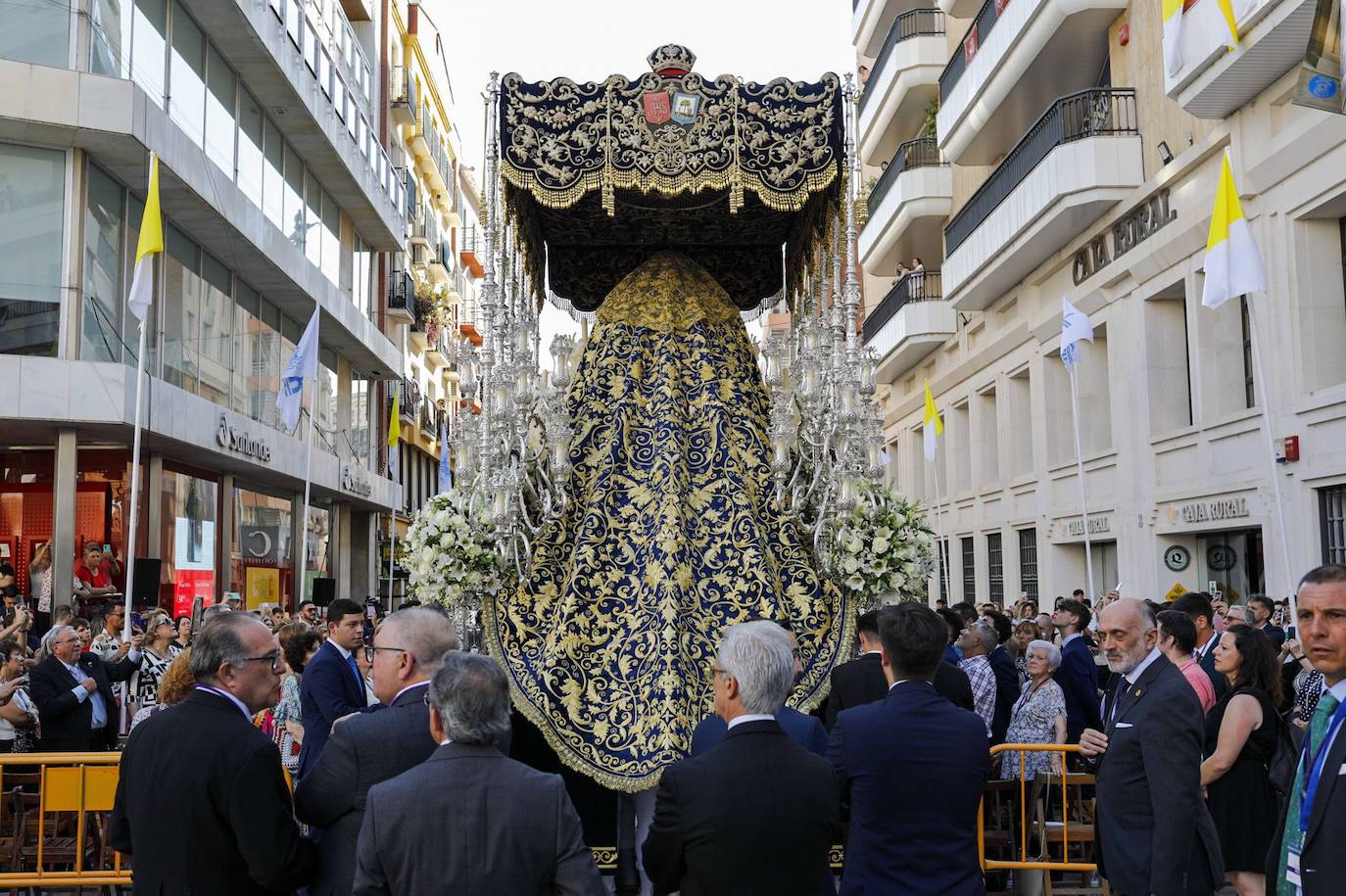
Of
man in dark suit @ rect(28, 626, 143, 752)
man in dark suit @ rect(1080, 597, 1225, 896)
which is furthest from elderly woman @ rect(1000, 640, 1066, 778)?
man in dark suit @ rect(28, 626, 143, 752)

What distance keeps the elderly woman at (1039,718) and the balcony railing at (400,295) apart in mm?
31962

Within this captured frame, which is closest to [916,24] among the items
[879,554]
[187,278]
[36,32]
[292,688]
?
[187,278]

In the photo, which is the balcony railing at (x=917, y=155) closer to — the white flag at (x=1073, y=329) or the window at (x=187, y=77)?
the white flag at (x=1073, y=329)

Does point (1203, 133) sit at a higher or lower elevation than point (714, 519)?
higher

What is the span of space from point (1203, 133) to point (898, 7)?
17.8 meters

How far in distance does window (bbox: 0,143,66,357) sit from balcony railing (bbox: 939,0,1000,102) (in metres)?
15.4

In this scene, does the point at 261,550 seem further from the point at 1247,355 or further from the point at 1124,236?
the point at 1247,355

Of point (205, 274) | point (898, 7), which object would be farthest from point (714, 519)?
point (898, 7)

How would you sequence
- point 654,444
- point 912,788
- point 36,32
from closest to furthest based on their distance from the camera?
1. point 912,788
2. point 654,444
3. point 36,32

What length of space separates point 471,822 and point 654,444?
4334 millimetres

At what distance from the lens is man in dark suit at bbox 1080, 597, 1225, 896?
459cm

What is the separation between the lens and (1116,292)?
2003cm

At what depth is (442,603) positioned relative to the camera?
24.2 feet

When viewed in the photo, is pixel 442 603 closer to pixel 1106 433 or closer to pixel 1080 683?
pixel 1080 683
